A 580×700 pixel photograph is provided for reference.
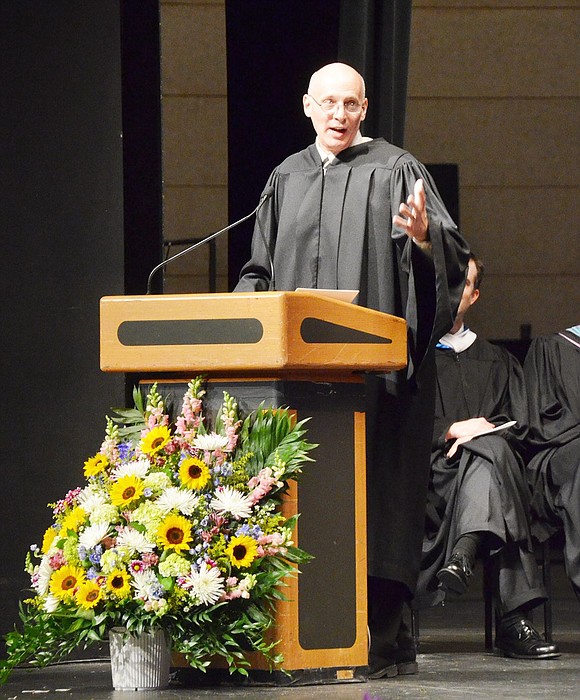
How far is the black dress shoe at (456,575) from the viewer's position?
13.4ft

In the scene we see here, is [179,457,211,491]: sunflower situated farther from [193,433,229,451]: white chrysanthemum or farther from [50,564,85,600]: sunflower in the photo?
[50,564,85,600]: sunflower

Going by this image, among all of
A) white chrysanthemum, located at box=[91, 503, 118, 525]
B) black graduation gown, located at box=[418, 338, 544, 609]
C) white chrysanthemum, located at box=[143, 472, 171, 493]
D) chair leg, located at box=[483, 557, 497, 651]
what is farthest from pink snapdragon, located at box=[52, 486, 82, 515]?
chair leg, located at box=[483, 557, 497, 651]

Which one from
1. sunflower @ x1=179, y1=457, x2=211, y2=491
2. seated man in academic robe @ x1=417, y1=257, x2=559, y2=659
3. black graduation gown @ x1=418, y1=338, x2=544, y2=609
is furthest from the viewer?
black graduation gown @ x1=418, y1=338, x2=544, y2=609

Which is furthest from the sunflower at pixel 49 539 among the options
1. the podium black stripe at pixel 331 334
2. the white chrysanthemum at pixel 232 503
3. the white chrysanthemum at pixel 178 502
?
the podium black stripe at pixel 331 334

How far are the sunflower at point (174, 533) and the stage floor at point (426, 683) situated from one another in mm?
341

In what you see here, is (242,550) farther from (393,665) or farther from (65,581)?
(393,665)

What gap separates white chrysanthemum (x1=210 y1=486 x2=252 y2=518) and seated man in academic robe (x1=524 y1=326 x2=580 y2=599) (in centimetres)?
173

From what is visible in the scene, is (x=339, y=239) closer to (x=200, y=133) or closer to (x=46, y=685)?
(x=46, y=685)

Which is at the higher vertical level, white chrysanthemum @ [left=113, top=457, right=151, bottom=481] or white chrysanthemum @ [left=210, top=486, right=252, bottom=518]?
white chrysanthemum @ [left=113, top=457, right=151, bottom=481]

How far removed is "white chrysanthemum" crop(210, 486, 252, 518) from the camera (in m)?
3.07

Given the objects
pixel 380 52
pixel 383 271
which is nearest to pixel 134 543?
pixel 383 271

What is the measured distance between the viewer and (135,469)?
316 centimetres

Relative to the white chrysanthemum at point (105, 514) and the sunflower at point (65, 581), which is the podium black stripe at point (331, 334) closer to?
the white chrysanthemum at point (105, 514)

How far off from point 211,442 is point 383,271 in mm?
874
